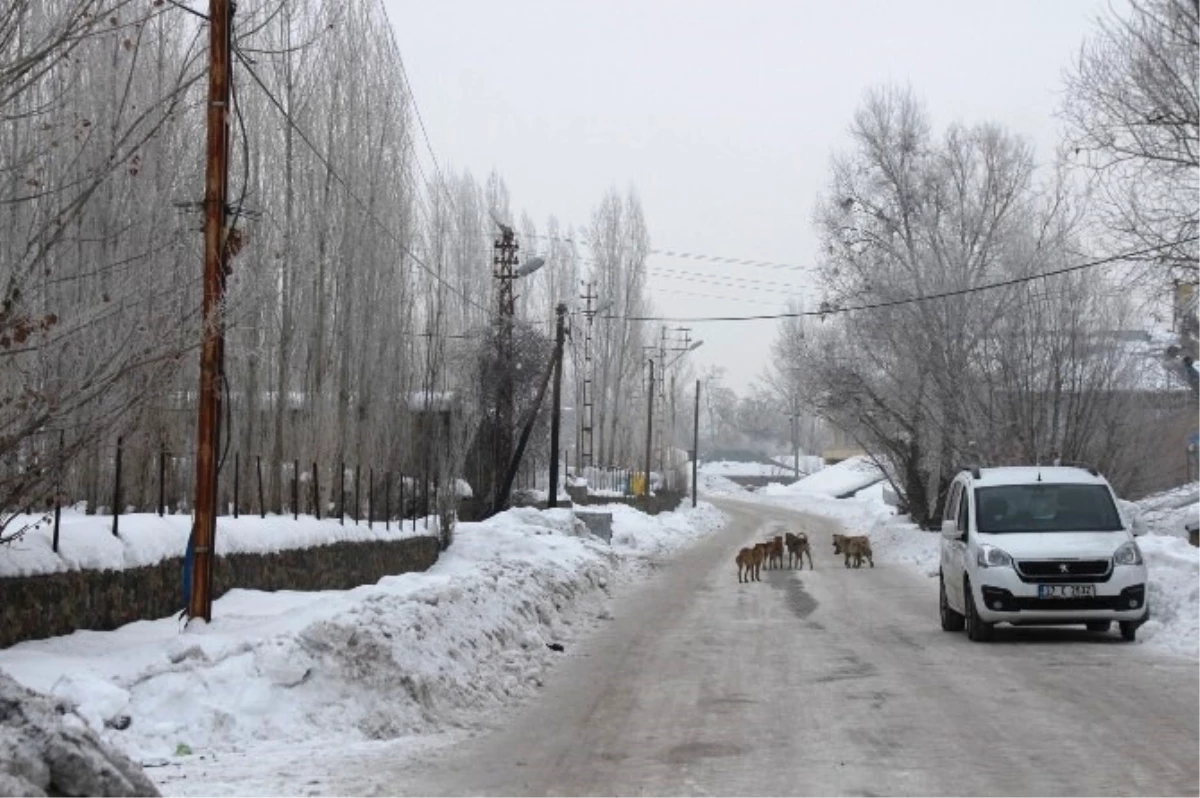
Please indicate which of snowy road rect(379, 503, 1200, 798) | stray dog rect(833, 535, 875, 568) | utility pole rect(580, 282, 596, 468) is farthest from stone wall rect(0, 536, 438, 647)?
utility pole rect(580, 282, 596, 468)

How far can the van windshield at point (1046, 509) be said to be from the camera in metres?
16.3

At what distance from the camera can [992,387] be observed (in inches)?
1331

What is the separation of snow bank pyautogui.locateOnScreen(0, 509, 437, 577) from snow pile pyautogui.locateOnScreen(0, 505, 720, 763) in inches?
20.4

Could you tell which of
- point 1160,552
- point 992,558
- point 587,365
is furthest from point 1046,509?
point 587,365

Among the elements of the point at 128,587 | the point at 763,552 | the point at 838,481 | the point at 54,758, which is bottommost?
the point at 763,552

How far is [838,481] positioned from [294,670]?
326ft

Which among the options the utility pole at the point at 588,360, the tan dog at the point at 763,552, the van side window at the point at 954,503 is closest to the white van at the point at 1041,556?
Answer: the van side window at the point at 954,503

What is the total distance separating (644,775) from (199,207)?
678cm

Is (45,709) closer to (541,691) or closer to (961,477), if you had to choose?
(541,691)

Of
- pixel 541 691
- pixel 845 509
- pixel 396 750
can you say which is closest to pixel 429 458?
pixel 541 691

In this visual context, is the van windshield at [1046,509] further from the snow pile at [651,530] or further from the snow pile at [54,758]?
the snow pile at [651,530]

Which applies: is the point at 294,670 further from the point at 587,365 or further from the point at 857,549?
the point at 587,365

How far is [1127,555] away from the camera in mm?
15453

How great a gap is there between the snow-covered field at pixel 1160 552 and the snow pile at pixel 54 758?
11.0 meters
